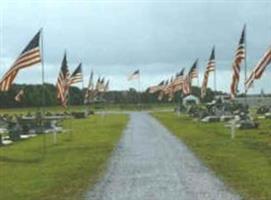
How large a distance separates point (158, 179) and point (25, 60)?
35.7 ft

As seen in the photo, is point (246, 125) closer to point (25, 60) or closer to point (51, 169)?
point (25, 60)

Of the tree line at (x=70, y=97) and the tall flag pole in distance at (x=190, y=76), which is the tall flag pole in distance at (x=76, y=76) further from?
the tree line at (x=70, y=97)

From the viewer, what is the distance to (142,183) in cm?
1816

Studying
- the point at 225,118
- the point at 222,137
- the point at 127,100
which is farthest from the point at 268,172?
the point at 127,100

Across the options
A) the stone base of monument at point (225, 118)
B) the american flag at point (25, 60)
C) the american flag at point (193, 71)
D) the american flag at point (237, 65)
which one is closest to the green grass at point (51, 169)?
the american flag at point (25, 60)

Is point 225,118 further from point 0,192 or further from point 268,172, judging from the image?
point 0,192

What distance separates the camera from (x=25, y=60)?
28.3 meters

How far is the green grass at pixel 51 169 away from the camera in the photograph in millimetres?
17234

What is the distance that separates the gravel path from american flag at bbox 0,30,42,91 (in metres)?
4.52

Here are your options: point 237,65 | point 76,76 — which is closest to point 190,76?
point 76,76

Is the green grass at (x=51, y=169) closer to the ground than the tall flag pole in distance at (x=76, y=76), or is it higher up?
closer to the ground

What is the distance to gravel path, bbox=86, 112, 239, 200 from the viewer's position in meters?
16.0

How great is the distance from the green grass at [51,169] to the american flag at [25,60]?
2706mm

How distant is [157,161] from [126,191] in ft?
25.5
